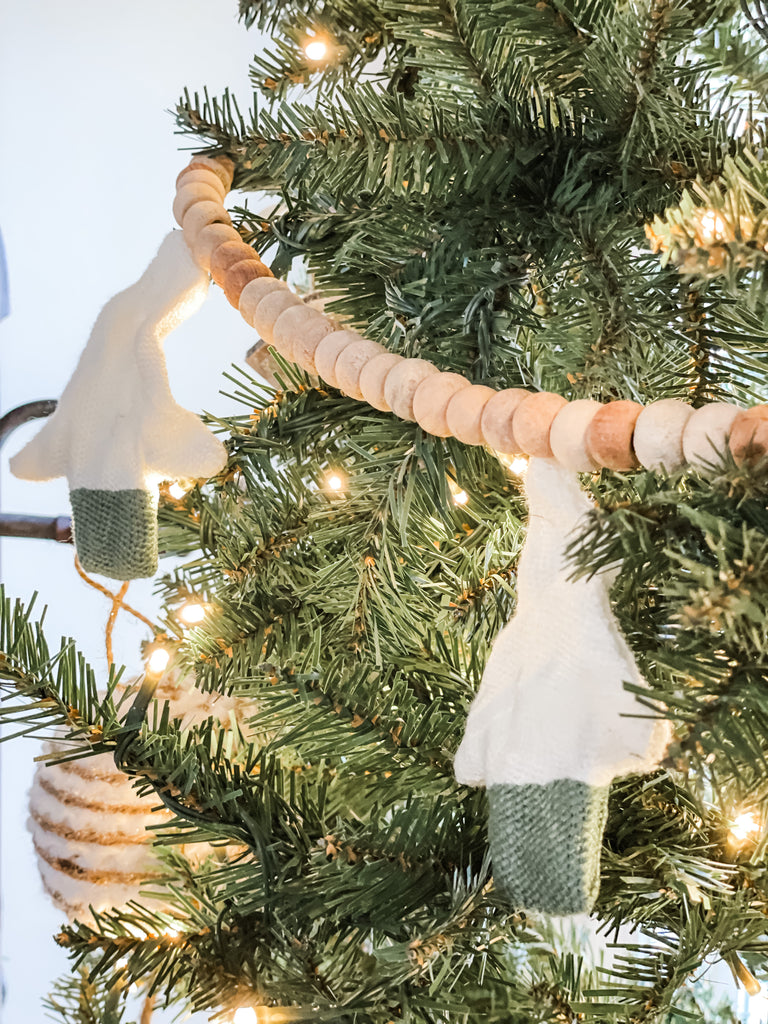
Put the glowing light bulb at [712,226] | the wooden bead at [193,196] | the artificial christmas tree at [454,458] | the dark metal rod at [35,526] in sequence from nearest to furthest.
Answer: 1. the glowing light bulb at [712,226]
2. the artificial christmas tree at [454,458]
3. the wooden bead at [193,196]
4. the dark metal rod at [35,526]

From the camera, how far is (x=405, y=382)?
378mm

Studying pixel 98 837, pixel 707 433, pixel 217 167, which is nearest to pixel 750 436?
pixel 707 433

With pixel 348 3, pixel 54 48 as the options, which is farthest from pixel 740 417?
pixel 54 48

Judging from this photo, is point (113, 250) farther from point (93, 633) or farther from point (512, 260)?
point (512, 260)

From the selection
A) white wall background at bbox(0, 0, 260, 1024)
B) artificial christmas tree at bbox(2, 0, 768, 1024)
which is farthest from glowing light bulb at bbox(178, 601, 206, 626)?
white wall background at bbox(0, 0, 260, 1024)

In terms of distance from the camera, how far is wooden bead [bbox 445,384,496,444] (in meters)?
0.35

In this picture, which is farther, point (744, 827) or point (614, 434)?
point (744, 827)

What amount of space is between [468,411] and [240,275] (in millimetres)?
150

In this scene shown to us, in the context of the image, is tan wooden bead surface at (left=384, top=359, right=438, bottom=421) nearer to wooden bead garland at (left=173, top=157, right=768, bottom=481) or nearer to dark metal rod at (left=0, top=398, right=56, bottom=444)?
wooden bead garland at (left=173, top=157, right=768, bottom=481)

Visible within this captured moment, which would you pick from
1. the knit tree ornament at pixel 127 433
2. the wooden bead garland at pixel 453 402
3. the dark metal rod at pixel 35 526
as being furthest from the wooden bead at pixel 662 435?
the dark metal rod at pixel 35 526

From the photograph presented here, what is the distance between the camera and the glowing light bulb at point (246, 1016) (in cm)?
39

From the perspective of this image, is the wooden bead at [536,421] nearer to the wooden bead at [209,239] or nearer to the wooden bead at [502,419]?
the wooden bead at [502,419]

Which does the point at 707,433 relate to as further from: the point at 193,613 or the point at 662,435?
the point at 193,613

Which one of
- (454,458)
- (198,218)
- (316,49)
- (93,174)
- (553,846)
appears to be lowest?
(553,846)
